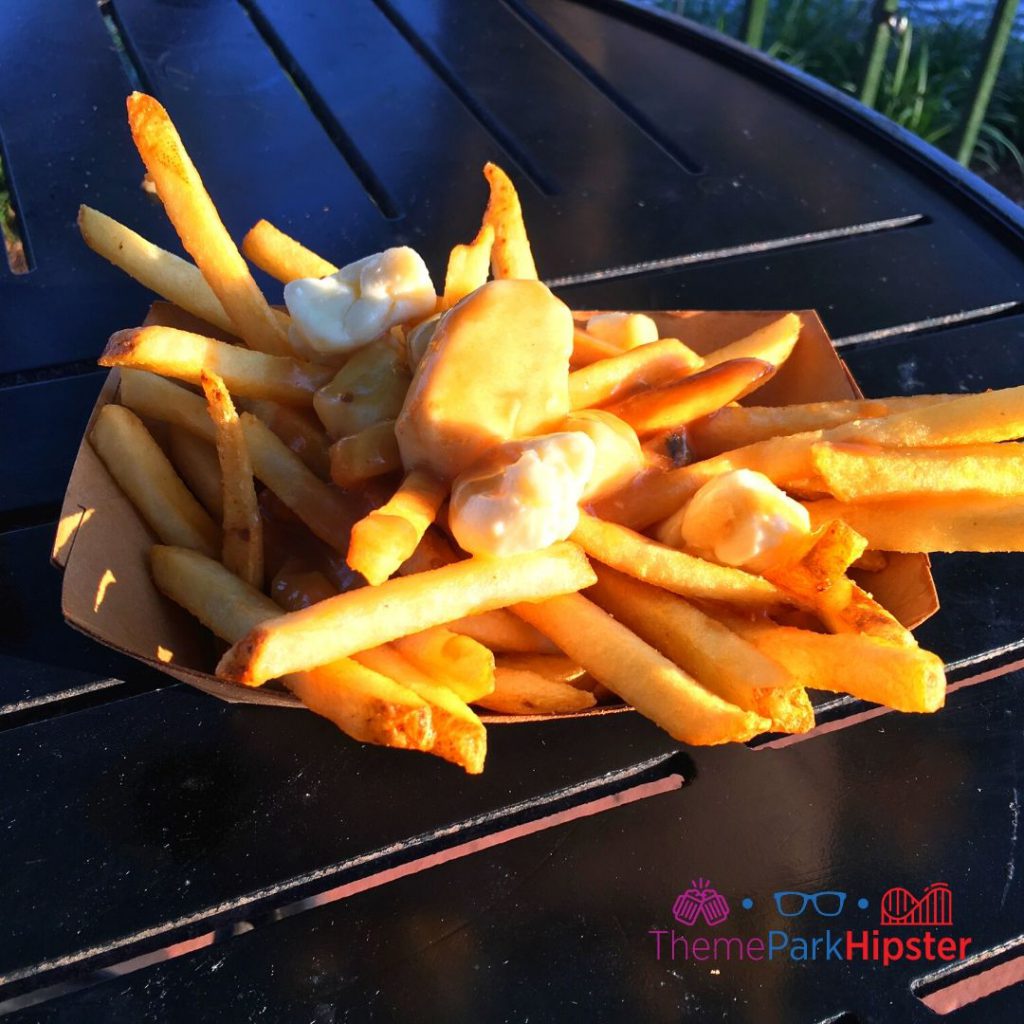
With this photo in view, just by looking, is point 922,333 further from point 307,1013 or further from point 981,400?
point 307,1013

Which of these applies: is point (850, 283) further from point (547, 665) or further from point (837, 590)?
point (547, 665)

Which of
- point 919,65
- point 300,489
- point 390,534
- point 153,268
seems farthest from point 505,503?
point 919,65

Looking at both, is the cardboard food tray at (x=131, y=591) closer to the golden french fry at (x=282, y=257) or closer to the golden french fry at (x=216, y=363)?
the golden french fry at (x=216, y=363)

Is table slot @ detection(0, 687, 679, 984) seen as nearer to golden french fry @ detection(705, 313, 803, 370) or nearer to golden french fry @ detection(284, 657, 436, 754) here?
golden french fry @ detection(284, 657, 436, 754)

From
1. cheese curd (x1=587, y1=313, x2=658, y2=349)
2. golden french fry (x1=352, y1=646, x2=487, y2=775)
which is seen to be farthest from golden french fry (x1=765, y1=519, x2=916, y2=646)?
cheese curd (x1=587, y1=313, x2=658, y2=349)

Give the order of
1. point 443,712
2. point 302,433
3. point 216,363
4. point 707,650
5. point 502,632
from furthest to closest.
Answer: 1. point 302,433
2. point 216,363
3. point 502,632
4. point 707,650
5. point 443,712

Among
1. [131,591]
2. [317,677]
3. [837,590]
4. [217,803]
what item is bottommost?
[217,803]
